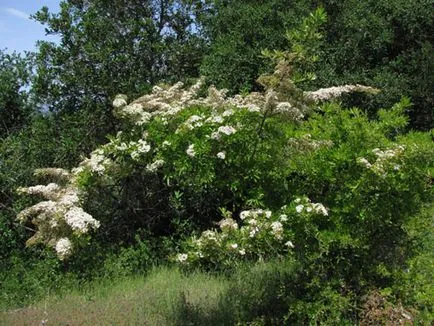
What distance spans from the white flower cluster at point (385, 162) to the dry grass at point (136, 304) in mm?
2213

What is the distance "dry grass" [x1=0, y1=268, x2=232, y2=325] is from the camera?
5805 millimetres

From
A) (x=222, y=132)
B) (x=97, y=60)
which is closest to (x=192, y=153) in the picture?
(x=222, y=132)

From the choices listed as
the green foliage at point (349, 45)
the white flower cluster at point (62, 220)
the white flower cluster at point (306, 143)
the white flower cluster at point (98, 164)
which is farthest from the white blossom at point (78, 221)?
the green foliage at point (349, 45)

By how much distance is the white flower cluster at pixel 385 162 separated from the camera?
15.7ft

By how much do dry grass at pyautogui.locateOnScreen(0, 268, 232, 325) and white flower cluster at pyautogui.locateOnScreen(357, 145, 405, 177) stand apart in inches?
87.1

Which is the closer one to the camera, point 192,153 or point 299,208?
point 299,208

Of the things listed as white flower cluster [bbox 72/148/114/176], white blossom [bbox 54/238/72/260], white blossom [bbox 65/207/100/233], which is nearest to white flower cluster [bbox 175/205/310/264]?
white blossom [bbox 65/207/100/233]

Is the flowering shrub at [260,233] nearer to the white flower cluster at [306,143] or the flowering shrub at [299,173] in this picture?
the flowering shrub at [299,173]

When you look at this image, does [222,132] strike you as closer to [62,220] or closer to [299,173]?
[299,173]

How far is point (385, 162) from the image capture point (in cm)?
479

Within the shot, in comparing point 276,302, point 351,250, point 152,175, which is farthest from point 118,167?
point 351,250

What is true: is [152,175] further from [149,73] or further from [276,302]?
[276,302]

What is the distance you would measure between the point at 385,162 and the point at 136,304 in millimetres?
3033

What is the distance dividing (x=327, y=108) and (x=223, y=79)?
156 inches
